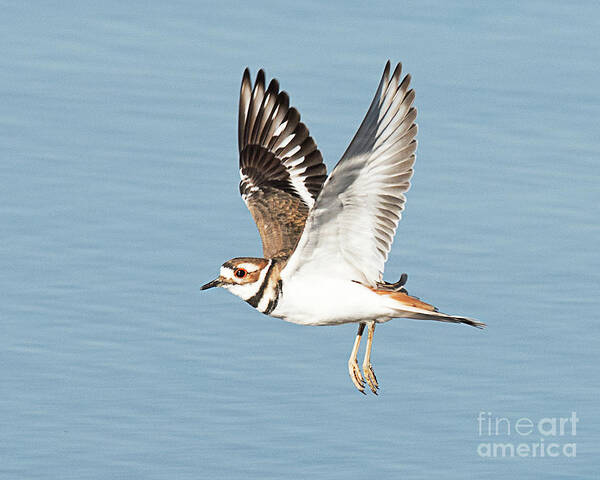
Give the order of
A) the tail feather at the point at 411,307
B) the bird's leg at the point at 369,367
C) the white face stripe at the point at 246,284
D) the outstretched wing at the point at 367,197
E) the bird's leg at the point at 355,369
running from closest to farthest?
the outstretched wing at the point at 367,197 < the tail feather at the point at 411,307 < the white face stripe at the point at 246,284 < the bird's leg at the point at 369,367 < the bird's leg at the point at 355,369

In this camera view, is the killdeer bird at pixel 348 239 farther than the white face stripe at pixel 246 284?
No

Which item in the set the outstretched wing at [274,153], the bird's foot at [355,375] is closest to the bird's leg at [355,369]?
the bird's foot at [355,375]

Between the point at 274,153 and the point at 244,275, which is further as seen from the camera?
the point at 274,153

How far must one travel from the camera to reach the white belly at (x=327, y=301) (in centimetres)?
1587

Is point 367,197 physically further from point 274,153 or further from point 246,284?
point 274,153

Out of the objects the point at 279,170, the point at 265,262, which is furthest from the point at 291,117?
the point at 265,262

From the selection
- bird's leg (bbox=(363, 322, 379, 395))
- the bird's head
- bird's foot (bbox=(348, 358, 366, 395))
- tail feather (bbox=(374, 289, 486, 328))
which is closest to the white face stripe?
the bird's head

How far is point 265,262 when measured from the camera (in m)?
16.2

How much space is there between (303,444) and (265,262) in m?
2.78

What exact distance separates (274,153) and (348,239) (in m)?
2.89

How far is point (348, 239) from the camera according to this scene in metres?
15.7

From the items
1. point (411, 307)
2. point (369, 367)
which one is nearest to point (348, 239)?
point (411, 307)

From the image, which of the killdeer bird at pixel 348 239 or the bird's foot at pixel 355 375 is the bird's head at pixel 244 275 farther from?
the bird's foot at pixel 355 375

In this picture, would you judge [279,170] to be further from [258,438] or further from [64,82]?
[64,82]
